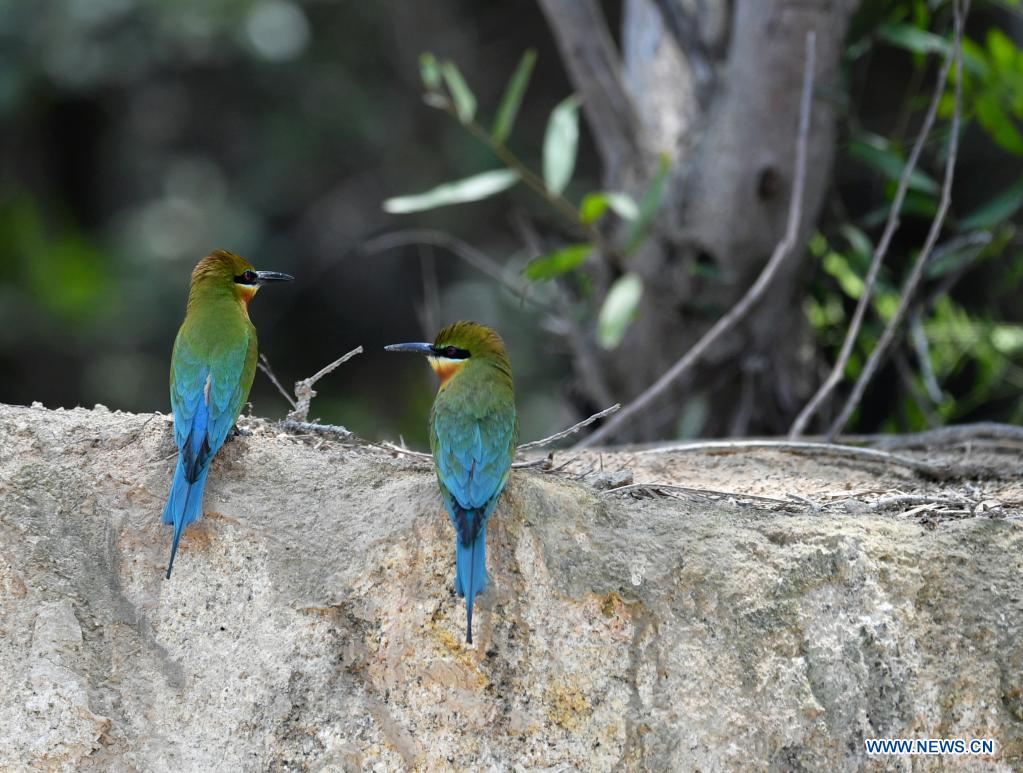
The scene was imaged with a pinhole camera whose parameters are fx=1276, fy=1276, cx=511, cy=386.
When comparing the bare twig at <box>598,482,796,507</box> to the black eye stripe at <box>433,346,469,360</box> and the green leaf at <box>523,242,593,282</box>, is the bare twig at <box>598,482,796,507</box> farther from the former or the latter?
the green leaf at <box>523,242,593,282</box>

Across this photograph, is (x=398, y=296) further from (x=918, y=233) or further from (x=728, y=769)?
(x=728, y=769)

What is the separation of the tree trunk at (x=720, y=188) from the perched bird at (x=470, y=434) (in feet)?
6.62

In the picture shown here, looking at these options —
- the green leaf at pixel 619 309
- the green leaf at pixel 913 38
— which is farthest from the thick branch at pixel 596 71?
the green leaf at pixel 913 38

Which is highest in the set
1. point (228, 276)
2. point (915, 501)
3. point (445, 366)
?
point (228, 276)

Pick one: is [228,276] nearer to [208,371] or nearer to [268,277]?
[268,277]

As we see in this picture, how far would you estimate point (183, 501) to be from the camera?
243 cm

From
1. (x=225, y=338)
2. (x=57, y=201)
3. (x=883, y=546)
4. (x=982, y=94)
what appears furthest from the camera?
(x=57, y=201)

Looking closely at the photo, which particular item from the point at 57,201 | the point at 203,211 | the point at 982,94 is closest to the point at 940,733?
the point at 982,94

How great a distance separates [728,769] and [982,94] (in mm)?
3280

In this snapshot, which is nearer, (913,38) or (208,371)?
(208,371)

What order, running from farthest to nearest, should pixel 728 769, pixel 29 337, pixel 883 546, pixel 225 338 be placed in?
pixel 29 337
pixel 225 338
pixel 883 546
pixel 728 769

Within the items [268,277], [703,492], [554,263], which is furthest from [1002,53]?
[268,277]

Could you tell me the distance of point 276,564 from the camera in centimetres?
247

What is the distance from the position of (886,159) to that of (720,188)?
0.61 meters
